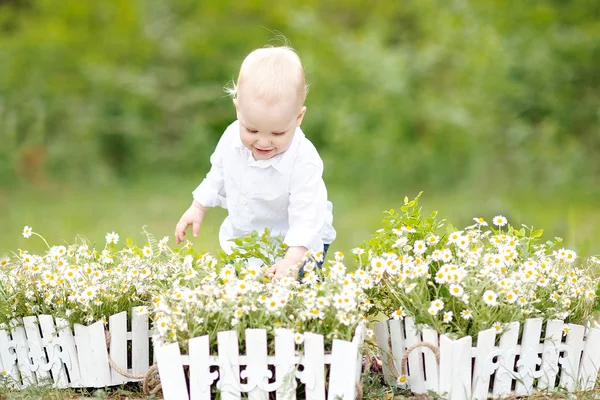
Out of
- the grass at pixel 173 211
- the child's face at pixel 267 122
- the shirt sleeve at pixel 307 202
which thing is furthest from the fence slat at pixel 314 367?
the grass at pixel 173 211

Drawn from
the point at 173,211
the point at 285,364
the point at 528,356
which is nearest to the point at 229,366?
the point at 285,364

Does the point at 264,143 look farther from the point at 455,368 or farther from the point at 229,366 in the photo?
the point at 455,368

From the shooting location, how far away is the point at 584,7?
9.23 metres

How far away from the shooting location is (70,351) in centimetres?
309

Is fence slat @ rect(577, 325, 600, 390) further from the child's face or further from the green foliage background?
the green foliage background

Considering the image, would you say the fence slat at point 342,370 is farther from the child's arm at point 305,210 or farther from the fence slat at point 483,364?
the child's arm at point 305,210

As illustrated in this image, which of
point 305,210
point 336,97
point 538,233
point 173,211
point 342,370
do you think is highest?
point 336,97

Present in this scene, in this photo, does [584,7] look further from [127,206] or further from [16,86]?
[16,86]

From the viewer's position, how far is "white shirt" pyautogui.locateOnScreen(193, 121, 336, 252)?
3.39m

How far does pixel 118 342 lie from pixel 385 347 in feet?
3.51

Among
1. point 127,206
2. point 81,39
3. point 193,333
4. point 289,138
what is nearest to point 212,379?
point 193,333

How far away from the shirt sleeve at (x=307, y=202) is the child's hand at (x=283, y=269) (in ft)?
0.41

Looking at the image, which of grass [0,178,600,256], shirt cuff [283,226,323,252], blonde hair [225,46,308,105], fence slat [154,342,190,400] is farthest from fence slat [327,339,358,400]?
grass [0,178,600,256]

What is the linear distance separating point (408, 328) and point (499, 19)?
737 cm
